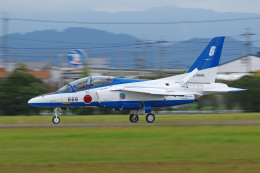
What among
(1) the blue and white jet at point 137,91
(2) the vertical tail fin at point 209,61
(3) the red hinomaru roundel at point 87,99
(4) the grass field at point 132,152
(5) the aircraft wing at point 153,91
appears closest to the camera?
(4) the grass field at point 132,152

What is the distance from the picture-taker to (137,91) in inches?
934

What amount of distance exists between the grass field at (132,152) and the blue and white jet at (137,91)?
259 inches

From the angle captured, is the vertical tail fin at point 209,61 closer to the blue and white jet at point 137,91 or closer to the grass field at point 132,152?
the blue and white jet at point 137,91

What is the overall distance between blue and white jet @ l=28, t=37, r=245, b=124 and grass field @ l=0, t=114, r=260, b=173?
6.57 metres

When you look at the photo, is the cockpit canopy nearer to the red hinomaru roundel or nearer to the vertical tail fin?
the red hinomaru roundel

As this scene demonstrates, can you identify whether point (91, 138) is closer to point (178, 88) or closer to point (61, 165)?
point (61, 165)

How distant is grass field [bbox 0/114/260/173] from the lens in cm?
1090

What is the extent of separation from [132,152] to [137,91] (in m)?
10.9

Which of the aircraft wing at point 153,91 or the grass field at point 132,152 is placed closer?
the grass field at point 132,152

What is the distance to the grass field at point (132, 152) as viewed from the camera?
10.9 metres

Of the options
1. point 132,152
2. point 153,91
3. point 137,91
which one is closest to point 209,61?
point 153,91

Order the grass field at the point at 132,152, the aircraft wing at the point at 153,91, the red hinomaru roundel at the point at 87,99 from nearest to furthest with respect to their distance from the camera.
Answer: the grass field at the point at 132,152 < the aircraft wing at the point at 153,91 < the red hinomaru roundel at the point at 87,99

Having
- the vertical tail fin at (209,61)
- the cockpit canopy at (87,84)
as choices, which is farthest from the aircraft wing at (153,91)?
the vertical tail fin at (209,61)

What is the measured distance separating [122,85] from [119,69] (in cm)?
4004
